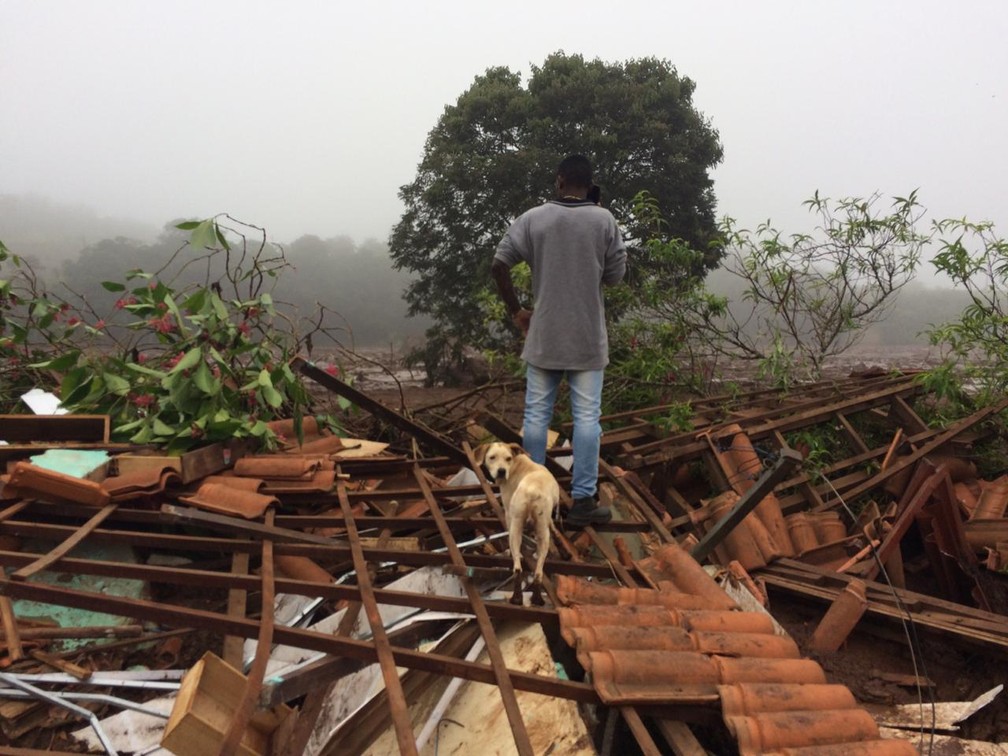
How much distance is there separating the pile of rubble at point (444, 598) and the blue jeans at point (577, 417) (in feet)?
1.06

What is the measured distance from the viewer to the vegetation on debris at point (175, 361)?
4246 mm

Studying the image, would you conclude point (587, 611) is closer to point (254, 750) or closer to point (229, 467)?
point (254, 750)

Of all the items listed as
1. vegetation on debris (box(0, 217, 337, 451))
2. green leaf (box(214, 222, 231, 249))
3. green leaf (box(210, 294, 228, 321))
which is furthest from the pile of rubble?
green leaf (box(214, 222, 231, 249))

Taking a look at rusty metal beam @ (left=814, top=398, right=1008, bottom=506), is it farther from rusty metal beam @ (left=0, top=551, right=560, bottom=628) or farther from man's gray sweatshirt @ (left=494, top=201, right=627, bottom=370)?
rusty metal beam @ (left=0, top=551, right=560, bottom=628)

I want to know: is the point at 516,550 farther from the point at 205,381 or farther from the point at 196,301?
the point at 196,301

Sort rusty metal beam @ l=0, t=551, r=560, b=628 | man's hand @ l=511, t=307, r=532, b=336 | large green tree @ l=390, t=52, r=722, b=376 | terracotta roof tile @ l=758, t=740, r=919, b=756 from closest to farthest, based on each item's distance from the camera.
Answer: terracotta roof tile @ l=758, t=740, r=919, b=756 → rusty metal beam @ l=0, t=551, r=560, b=628 → man's hand @ l=511, t=307, r=532, b=336 → large green tree @ l=390, t=52, r=722, b=376

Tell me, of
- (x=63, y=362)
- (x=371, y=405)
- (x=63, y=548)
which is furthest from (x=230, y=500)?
(x=63, y=362)

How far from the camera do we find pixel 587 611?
238cm

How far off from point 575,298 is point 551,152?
11.2m

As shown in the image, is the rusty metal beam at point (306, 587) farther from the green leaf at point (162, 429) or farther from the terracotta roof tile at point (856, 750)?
the green leaf at point (162, 429)

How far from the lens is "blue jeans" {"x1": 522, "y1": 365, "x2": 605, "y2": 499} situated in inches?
135

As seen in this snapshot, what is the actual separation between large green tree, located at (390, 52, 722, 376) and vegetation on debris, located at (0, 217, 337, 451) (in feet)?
27.5

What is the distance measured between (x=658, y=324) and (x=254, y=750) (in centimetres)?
656

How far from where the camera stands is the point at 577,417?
3561mm
